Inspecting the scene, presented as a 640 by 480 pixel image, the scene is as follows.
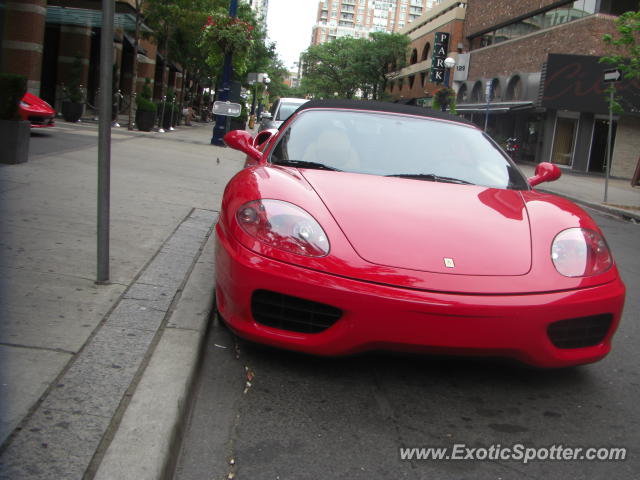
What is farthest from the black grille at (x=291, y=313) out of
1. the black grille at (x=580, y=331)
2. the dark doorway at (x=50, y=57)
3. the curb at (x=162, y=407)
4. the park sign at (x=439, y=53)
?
the park sign at (x=439, y=53)

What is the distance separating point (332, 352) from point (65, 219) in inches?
141

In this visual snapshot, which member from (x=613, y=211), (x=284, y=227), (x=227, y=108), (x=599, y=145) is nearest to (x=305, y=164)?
(x=284, y=227)

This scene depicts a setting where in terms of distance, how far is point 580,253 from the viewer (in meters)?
3.39

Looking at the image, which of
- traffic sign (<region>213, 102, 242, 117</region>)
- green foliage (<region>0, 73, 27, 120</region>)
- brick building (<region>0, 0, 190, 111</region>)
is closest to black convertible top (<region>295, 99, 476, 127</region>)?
green foliage (<region>0, 73, 27, 120</region>)

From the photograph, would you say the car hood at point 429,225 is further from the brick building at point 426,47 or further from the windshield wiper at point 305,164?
the brick building at point 426,47

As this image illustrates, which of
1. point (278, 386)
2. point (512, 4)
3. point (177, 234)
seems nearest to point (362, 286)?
point (278, 386)

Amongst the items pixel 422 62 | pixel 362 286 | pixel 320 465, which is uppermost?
pixel 422 62

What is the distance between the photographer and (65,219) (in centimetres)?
588

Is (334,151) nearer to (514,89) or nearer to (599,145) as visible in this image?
(599,145)

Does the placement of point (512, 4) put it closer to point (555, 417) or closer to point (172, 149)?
point (172, 149)

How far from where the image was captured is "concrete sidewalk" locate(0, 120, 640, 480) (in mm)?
2271

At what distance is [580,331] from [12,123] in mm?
7579

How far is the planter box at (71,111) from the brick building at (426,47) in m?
36.1

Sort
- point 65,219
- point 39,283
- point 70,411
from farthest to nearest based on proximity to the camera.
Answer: point 65,219, point 39,283, point 70,411
